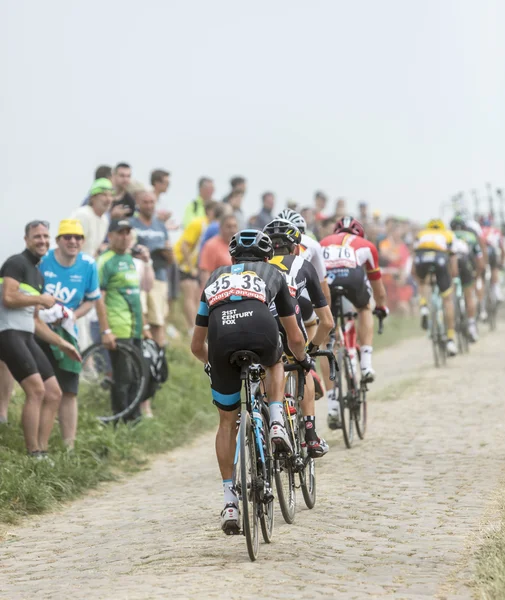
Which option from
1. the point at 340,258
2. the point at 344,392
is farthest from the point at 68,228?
the point at 344,392

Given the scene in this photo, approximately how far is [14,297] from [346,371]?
3442mm

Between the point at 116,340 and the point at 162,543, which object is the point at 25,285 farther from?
the point at 162,543

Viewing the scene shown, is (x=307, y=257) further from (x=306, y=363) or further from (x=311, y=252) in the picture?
(x=306, y=363)

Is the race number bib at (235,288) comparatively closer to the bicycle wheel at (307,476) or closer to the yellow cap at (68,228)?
the bicycle wheel at (307,476)

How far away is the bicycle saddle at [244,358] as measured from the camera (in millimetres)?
8062

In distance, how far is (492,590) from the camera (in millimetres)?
6797

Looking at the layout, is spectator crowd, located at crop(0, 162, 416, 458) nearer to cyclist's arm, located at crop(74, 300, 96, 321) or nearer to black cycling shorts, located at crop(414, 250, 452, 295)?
cyclist's arm, located at crop(74, 300, 96, 321)

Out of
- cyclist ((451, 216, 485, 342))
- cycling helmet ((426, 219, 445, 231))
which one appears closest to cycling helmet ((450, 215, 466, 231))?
cyclist ((451, 216, 485, 342))

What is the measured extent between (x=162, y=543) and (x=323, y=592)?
76.8 inches

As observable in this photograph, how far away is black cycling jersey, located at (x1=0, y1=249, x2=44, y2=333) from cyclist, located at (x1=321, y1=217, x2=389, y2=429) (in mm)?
3058

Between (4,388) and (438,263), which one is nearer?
(4,388)

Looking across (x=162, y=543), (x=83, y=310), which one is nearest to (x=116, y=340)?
(x=83, y=310)

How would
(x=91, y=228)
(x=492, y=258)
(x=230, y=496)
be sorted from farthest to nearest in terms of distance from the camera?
(x=492, y=258) < (x=91, y=228) < (x=230, y=496)

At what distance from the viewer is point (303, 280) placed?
33.2 feet
